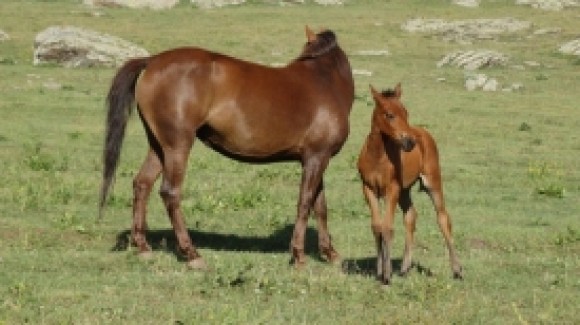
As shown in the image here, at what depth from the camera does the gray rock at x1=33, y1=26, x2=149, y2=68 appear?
133ft

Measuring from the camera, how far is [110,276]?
1074 cm

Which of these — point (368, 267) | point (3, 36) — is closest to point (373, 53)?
point (3, 36)

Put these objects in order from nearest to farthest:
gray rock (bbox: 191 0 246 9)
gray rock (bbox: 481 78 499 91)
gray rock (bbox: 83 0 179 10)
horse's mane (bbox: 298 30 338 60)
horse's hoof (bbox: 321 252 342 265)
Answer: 1. horse's hoof (bbox: 321 252 342 265)
2. horse's mane (bbox: 298 30 338 60)
3. gray rock (bbox: 481 78 499 91)
4. gray rock (bbox: 83 0 179 10)
5. gray rock (bbox: 191 0 246 9)

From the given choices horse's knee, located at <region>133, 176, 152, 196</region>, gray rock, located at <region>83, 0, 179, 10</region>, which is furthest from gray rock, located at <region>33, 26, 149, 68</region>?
horse's knee, located at <region>133, 176, 152, 196</region>

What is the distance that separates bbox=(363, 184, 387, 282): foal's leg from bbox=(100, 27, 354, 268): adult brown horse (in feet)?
4.23

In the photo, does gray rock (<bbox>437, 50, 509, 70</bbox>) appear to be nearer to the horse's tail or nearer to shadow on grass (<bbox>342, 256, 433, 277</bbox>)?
shadow on grass (<bbox>342, 256, 433, 277</bbox>)

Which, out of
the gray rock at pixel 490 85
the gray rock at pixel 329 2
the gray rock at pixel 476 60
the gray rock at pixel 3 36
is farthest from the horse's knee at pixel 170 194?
the gray rock at pixel 329 2

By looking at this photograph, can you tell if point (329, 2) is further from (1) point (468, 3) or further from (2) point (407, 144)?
(2) point (407, 144)

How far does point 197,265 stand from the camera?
11.5 m

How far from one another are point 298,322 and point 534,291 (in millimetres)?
3175

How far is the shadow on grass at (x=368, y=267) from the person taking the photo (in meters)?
12.0

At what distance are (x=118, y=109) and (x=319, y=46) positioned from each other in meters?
2.91

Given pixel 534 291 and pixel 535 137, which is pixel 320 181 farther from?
pixel 535 137

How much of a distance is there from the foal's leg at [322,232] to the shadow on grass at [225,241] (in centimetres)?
43
